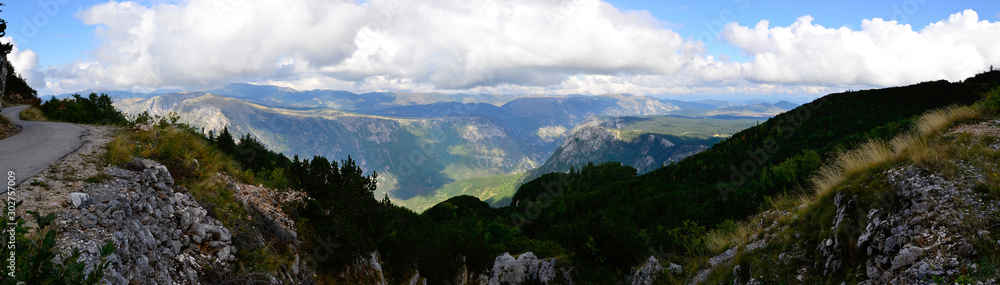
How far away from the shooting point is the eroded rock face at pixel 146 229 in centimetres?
793

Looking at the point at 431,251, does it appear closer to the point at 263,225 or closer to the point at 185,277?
the point at 263,225

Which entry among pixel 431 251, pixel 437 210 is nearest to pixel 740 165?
pixel 437 210

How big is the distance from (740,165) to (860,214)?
483 feet

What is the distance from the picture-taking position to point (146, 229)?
944 cm

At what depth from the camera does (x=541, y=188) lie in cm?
19800

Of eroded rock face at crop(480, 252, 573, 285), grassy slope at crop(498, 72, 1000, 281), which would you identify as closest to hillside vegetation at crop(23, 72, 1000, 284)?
grassy slope at crop(498, 72, 1000, 281)

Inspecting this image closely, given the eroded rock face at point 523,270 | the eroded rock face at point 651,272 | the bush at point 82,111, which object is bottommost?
the eroded rock face at point 523,270

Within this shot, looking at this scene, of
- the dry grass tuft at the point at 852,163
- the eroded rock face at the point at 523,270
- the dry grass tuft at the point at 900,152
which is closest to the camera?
the dry grass tuft at the point at 900,152

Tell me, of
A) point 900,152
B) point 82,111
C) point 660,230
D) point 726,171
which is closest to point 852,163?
point 900,152

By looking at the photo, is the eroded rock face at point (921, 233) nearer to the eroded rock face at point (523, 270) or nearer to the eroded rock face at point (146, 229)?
the eroded rock face at point (146, 229)

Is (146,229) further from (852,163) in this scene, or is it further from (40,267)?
(852,163)

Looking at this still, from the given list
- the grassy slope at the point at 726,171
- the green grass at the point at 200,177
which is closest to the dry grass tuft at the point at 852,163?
the green grass at the point at 200,177

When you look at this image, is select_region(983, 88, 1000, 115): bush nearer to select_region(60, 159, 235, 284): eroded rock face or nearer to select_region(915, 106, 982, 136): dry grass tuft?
select_region(915, 106, 982, 136): dry grass tuft

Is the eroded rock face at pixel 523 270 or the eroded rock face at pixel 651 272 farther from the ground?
the eroded rock face at pixel 651 272
